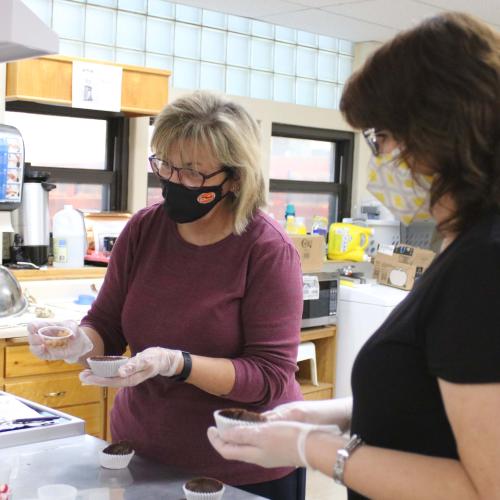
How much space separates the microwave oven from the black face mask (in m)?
2.29

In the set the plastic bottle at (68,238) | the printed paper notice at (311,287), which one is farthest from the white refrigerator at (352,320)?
the plastic bottle at (68,238)

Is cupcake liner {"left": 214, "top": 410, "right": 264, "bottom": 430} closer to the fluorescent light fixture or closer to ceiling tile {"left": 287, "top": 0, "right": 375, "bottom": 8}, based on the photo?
the fluorescent light fixture

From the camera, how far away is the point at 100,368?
1.69m

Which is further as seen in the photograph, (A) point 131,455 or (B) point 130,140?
(B) point 130,140

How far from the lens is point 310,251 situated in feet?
13.9

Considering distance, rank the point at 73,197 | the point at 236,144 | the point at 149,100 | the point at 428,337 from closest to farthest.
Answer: the point at 428,337
the point at 236,144
the point at 149,100
the point at 73,197

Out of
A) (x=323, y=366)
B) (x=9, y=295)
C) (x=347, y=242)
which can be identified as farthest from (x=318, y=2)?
(x=9, y=295)

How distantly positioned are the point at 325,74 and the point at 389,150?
13.2 feet

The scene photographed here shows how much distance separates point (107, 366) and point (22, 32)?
27.4 inches

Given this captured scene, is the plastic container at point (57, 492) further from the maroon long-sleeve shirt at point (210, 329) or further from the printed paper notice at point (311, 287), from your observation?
the printed paper notice at point (311, 287)

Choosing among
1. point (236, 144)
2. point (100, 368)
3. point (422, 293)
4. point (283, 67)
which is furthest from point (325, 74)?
point (422, 293)

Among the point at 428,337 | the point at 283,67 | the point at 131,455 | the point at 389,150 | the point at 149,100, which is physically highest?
the point at 283,67

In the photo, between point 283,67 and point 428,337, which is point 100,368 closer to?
point 428,337

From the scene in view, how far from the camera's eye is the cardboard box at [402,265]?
4398 mm
